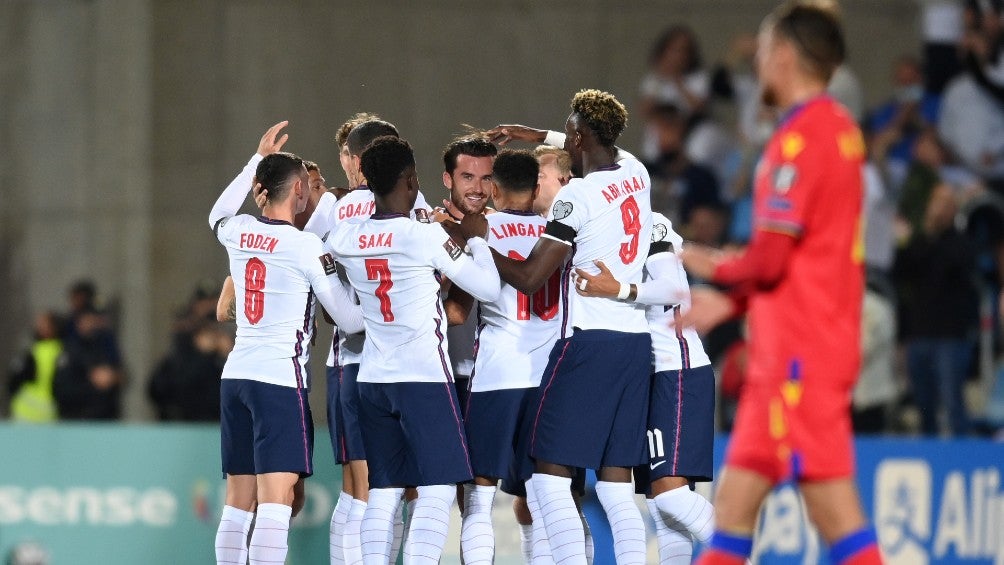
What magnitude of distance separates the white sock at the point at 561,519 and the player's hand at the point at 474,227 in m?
1.01

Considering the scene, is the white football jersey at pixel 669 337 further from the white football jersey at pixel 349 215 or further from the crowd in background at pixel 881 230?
the crowd in background at pixel 881 230

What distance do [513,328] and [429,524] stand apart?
94cm

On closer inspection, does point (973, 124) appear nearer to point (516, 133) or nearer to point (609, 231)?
point (516, 133)

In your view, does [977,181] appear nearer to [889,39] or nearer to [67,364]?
[889,39]

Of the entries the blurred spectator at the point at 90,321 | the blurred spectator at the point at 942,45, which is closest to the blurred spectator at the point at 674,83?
the blurred spectator at the point at 942,45

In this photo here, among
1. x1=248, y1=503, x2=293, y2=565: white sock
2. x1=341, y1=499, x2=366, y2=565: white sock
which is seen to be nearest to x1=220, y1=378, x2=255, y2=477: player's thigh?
x1=248, y1=503, x2=293, y2=565: white sock

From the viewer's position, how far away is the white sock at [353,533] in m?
6.48

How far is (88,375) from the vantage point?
1152 cm

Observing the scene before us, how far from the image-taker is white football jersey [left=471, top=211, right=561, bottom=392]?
6.16 meters

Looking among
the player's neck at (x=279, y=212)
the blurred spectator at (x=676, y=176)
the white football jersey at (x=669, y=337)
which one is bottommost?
the white football jersey at (x=669, y=337)

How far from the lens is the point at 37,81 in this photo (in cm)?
1321

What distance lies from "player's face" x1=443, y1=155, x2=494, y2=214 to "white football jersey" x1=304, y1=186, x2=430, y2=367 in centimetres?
17

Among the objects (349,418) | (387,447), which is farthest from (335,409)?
(387,447)

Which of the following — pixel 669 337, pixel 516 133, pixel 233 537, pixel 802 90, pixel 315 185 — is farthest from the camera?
pixel 315 185
